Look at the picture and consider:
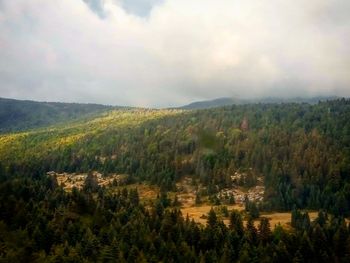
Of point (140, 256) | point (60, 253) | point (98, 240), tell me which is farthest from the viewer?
point (98, 240)

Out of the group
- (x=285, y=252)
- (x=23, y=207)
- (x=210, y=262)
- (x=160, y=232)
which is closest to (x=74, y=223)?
(x=23, y=207)

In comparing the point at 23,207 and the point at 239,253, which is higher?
the point at 23,207

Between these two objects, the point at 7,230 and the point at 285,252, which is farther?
the point at 285,252

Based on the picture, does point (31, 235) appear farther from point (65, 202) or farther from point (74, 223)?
point (65, 202)

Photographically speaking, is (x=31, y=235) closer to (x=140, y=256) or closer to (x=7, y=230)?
(x=7, y=230)

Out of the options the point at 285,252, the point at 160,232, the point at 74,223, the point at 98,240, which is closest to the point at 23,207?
the point at 74,223

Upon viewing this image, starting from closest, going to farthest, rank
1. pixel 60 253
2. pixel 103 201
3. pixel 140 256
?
1. pixel 60 253
2. pixel 140 256
3. pixel 103 201
